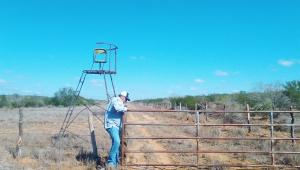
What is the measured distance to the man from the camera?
37.6 ft

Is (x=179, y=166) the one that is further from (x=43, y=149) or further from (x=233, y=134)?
(x=233, y=134)

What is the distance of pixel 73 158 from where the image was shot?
1330 centimetres

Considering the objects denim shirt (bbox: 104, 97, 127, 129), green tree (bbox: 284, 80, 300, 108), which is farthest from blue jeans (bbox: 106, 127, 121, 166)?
green tree (bbox: 284, 80, 300, 108)

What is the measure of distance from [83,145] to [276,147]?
7486 millimetres

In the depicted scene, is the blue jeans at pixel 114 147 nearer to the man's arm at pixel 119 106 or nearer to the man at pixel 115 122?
the man at pixel 115 122

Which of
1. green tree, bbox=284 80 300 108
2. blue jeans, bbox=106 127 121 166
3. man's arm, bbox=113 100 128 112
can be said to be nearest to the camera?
man's arm, bbox=113 100 128 112

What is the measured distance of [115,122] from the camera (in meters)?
11.7

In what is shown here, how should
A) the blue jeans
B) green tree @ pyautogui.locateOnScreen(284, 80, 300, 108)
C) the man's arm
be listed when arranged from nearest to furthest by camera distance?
the man's arm
the blue jeans
green tree @ pyautogui.locateOnScreen(284, 80, 300, 108)

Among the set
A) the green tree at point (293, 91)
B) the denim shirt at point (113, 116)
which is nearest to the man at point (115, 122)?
the denim shirt at point (113, 116)

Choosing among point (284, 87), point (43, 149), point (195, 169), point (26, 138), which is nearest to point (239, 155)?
point (195, 169)

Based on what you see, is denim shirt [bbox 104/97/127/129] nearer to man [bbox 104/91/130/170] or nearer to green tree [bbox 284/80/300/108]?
man [bbox 104/91/130/170]

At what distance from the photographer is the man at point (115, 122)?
1147 centimetres

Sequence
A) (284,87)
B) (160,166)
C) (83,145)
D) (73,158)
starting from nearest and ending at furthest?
(160,166)
(73,158)
(83,145)
(284,87)

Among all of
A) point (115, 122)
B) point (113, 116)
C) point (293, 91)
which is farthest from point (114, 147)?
point (293, 91)
